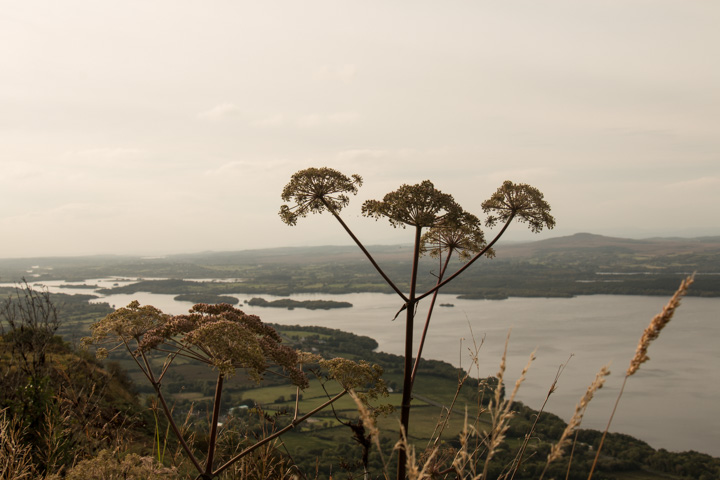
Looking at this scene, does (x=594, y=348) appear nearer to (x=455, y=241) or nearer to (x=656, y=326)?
(x=455, y=241)

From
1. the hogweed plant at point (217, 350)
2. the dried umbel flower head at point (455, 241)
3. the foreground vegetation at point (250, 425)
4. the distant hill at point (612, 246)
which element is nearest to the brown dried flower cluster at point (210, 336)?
the hogweed plant at point (217, 350)

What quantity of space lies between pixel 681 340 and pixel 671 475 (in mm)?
26659

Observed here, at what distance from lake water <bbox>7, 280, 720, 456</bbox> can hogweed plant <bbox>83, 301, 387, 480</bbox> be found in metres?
4.46

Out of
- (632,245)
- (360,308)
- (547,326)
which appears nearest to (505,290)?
(360,308)

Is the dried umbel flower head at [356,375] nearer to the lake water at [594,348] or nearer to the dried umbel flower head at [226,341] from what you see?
the dried umbel flower head at [226,341]

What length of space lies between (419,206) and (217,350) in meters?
1.37

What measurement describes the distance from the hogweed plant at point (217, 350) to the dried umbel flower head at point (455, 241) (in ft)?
3.69

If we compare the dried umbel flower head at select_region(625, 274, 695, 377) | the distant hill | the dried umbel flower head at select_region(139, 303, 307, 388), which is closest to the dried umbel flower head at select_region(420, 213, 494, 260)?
the dried umbel flower head at select_region(139, 303, 307, 388)

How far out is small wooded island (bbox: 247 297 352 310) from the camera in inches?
2426

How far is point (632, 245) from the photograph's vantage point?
154 m

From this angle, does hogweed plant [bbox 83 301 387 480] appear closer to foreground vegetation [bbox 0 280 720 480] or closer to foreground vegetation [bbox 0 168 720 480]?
foreground vegetation [bbox 0 168 720 480]

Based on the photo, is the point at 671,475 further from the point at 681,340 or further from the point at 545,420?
the point at 681,340

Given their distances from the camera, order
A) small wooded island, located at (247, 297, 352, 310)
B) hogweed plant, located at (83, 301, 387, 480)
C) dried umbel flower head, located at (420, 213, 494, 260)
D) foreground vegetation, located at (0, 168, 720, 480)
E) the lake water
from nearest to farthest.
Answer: foreground vegetation, located at (0, 168, 720, 480) < hogweed plant, located at (83, 301, 387, 480) < dried umbel flower head, located at (420, 213, 494, 260) < the lake water < small wooded island, located at (247, 297, 352, 310)

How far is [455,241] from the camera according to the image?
354 centimetres
